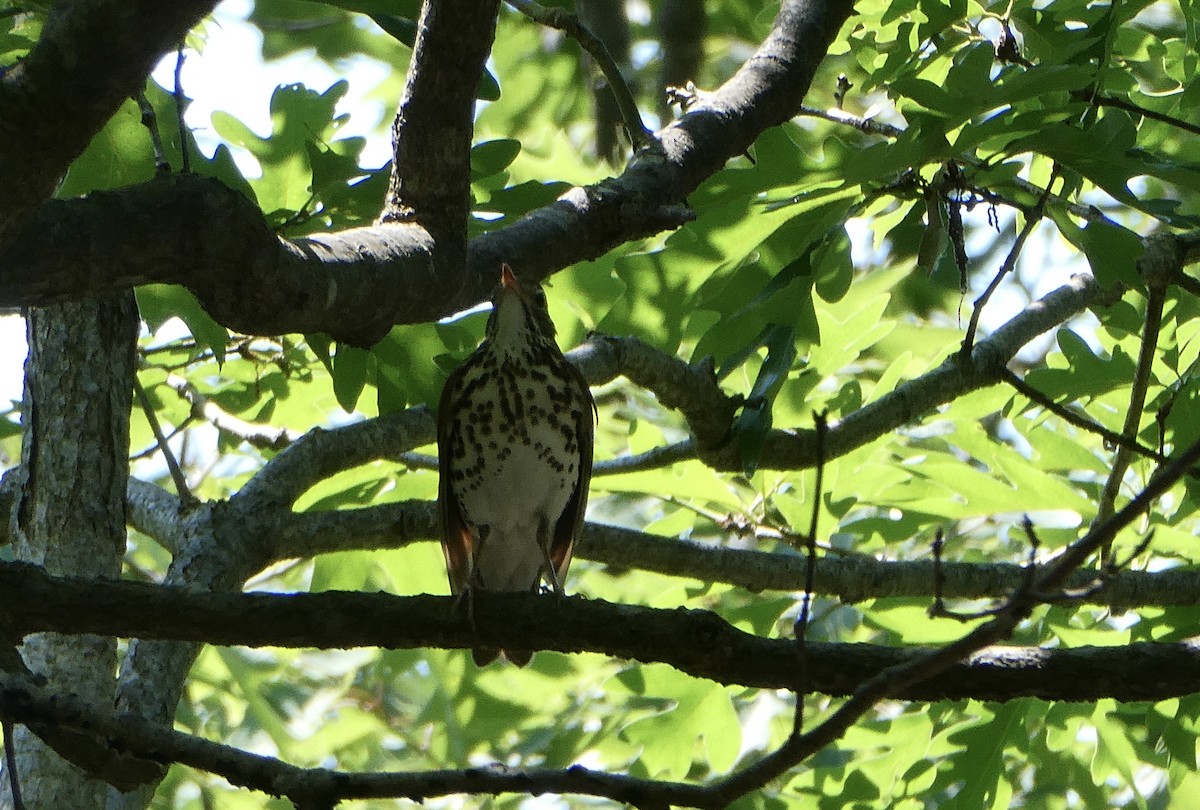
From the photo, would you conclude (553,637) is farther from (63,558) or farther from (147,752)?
(63,558)

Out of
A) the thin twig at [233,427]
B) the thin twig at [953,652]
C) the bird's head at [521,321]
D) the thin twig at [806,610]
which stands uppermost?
the bird's head at [521,321]

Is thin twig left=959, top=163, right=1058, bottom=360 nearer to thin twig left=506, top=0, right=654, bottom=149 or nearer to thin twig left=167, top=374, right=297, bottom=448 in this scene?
thin twig left=506, top=0, right=654, bottom=149

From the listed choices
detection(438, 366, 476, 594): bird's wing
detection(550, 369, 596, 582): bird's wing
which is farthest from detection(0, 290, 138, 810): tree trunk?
detection(550, 369, 596, 582): bird's wing

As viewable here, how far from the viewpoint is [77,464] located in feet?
11.7

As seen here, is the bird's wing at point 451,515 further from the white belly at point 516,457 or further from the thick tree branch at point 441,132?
the thick tree branch at point 441,132

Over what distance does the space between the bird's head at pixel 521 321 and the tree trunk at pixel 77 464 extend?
108 centimetres

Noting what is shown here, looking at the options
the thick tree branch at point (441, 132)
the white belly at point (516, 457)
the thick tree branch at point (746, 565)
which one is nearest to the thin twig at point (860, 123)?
the white belly at point (516, 457)

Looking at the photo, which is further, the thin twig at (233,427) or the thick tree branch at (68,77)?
the thin twig at (233,427)

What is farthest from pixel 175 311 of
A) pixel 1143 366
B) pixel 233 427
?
pixel 1143 366

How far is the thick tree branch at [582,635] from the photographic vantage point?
2.22m

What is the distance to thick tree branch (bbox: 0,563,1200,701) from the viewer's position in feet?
7.28

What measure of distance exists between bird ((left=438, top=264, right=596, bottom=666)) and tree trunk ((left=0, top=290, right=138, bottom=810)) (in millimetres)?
1030

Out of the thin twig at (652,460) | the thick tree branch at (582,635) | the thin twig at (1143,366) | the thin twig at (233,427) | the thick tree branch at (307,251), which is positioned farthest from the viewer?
the thin twig at (233,427)

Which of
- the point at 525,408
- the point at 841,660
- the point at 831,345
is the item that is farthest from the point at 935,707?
the point at 841,660
